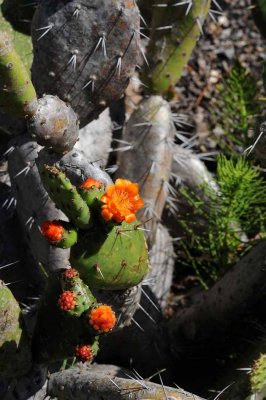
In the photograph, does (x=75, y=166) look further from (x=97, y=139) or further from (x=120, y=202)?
(x=97, y=139)

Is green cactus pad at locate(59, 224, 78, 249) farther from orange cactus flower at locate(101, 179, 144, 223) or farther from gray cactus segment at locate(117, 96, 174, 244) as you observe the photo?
gray cactus segment at locate(117, 96, 174, 244)

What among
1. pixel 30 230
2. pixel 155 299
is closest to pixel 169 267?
pixel 155 299

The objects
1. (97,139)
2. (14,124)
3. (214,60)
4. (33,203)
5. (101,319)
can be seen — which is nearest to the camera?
(101,319)

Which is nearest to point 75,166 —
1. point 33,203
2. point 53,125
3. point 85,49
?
point 53,125

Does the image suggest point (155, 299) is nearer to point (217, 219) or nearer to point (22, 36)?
point (217, 219)

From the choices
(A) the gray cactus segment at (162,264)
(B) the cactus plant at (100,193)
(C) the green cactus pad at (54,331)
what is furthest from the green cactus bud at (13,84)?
(A) the gray cactus segment at (162,264)

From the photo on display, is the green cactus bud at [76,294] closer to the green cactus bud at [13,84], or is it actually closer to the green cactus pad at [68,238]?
the green cactus pad at [68,238]

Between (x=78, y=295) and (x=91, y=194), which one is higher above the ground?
(x=91, y=194)

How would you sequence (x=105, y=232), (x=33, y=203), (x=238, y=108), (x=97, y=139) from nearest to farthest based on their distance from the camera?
1. (x=105, y=232)
2. (x=33, y=203)
3. (x=97, y=139)
4. (x=238, y=108)
